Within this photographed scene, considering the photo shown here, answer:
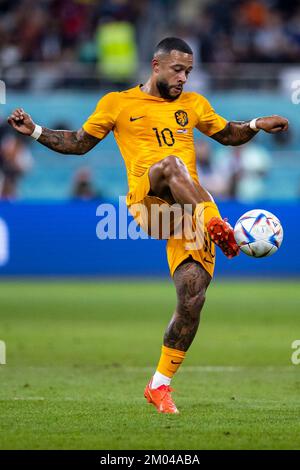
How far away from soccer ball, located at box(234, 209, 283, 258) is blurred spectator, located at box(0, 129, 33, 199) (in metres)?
13.5

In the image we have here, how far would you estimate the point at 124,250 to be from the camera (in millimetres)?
20672

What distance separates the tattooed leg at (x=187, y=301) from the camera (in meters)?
8.10

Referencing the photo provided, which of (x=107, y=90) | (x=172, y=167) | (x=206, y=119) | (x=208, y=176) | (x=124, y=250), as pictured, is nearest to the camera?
(x=172, y=167)

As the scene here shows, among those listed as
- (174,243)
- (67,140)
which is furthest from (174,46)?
(174,243)

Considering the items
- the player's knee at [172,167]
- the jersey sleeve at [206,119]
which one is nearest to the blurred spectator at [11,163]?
the jersey sleeve at [206,119]

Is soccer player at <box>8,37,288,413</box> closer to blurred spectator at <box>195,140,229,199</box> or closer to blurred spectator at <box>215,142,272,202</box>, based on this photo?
blurred spectator at <box>195,140,229,199</box>

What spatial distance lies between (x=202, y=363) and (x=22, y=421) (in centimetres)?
413

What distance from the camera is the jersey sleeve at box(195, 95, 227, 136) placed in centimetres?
884

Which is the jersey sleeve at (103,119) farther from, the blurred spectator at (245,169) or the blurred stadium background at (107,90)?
the blurred spectator at (245,169)

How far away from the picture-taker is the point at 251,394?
30.2 ft

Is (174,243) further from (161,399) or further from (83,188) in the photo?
(83,188)

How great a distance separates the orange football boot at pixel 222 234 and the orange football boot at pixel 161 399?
1206 millimetres

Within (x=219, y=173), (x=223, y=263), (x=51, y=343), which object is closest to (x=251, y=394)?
(x=51, y=343)

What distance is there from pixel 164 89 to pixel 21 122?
1.17 meters
